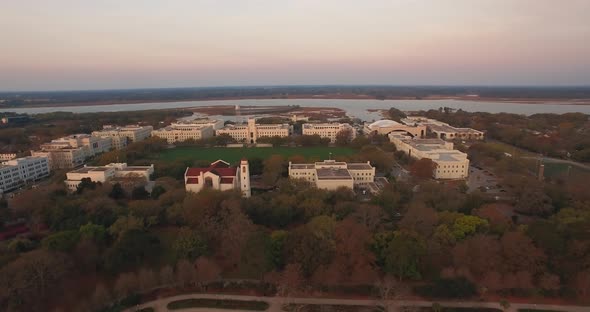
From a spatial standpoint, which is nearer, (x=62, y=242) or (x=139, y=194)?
(x=62, y=242)

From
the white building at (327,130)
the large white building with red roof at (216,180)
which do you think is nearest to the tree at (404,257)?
the large white building with red roof at (216,180)

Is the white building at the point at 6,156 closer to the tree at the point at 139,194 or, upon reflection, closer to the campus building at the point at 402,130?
the tree at the point at 139,194

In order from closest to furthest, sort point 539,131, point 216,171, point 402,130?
point 216,171
point 539,131
point 402,130

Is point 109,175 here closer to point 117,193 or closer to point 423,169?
point 117,193

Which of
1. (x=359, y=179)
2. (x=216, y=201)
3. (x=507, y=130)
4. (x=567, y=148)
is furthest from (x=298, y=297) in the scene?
(x=507, y=130)

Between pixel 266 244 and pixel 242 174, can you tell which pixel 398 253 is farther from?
pixel 242 174

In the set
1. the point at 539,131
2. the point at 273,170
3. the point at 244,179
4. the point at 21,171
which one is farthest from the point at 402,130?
the point at 21,171
